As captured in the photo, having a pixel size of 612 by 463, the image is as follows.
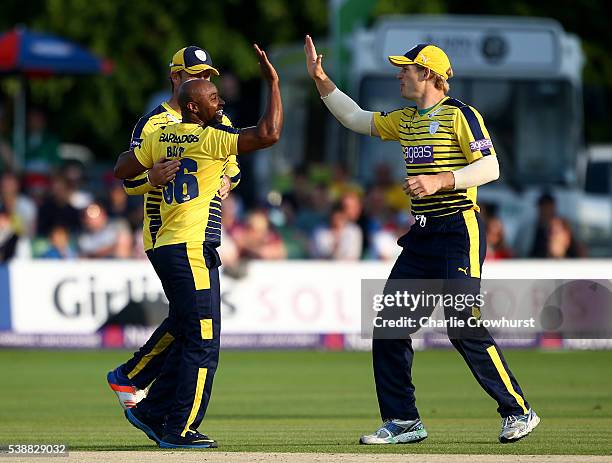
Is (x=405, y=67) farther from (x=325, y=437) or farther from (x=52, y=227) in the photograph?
(x=52, y=227)

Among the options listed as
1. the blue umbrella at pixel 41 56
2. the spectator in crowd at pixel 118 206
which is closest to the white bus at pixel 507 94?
the spectator in crowd at pixel 118 206

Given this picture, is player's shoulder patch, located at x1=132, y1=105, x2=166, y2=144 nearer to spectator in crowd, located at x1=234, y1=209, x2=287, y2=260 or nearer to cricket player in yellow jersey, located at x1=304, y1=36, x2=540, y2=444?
cricket player in yellow jersey, located at x1=304, y1=36, x2=540, y2=444

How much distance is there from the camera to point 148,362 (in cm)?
1012

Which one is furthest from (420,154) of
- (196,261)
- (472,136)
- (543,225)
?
(543,225)

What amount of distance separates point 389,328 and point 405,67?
1682 mm

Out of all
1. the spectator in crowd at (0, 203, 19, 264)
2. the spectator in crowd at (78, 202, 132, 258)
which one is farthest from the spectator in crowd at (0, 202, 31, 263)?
the spectator in crowd at (78, 202, 132, 258)

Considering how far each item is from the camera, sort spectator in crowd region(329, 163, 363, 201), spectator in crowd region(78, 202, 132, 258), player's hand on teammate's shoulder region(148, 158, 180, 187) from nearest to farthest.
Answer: player's hand on teammate's shoulder region(148, 158, 180, 187) → spectator in crowd region(78, 202, 132, 258) → spectator in crowd region(329, 163, 363, 201)

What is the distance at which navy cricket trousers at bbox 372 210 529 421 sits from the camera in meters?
9.30

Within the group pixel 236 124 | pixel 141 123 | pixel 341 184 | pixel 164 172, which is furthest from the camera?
pixel 236 124

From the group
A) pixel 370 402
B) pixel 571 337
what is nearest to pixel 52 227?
pixel 571 337

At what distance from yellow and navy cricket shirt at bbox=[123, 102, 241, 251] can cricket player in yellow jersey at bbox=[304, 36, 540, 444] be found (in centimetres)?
123

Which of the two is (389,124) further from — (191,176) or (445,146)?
(191,176)

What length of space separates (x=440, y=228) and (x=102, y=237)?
36.0 feet

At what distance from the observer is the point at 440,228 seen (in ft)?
30.7
